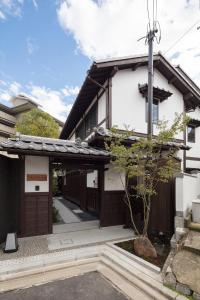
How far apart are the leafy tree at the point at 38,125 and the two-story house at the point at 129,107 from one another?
233 inches

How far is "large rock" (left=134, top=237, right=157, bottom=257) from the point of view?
5035mm

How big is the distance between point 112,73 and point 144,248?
275 inches

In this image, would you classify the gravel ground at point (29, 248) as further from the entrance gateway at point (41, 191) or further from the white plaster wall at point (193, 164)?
the white plaster wall at point (193, 164)

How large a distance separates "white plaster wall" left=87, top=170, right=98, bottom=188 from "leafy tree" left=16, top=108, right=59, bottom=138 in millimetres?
7914

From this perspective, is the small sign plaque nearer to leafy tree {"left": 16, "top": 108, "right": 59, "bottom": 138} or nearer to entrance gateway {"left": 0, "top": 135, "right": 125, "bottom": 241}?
entrance gateway {"left": 0, "top": 135, "right": 125, "bottom": 241}

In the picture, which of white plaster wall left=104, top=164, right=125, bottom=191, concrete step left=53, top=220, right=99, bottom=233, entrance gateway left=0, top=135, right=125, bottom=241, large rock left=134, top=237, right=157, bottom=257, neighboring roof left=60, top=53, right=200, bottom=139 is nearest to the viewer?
large rock left=134, top=237, right=157, bottom=257

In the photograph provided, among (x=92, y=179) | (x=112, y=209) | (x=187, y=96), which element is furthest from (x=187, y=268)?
(x=187, y=96)

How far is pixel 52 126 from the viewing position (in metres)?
18.3

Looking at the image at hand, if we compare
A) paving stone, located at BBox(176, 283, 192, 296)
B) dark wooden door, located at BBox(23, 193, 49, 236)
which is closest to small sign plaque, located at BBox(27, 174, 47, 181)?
dark wooden door, located at BBox(23, 193, 49, 236)

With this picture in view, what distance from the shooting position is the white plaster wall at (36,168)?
265 inches

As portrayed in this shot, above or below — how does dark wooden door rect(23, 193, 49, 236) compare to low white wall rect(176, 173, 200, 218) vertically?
below

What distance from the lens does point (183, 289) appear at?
360 centimetres

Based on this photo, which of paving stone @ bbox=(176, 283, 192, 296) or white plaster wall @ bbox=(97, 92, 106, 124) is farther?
white plaster wall @ bbox=(97, 92, 106, 124)

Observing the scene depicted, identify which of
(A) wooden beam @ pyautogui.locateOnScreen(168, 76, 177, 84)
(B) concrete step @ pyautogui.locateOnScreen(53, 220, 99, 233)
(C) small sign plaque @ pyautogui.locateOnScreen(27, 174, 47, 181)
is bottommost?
(B) concrete step @ pyautogui.locateOnScreen(53, 220, 99, 233)
